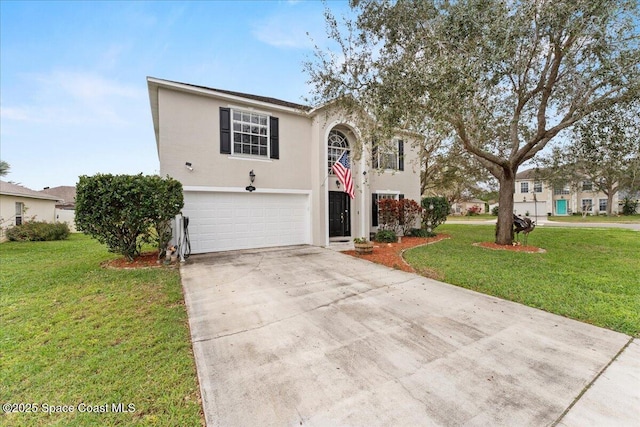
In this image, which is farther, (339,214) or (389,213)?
(389,213)

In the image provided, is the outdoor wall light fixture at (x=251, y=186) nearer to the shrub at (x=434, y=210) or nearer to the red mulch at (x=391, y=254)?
the red mulch at (x=391, y=254)

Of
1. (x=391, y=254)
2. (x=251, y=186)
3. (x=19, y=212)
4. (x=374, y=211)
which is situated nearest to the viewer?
(x=391, y=254)

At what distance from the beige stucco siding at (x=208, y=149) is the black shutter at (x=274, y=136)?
161mm

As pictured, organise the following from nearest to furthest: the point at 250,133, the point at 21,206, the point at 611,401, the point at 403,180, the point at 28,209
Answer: the point at 611,401 < the point at 250,133 < the point at 403,180 < the point at 21,206 < the point at 28,209

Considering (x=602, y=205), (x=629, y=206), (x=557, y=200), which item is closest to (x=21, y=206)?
(x=557, y=200)

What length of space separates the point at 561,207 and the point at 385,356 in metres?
48.8

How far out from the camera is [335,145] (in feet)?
37.3

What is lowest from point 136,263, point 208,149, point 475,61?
point 136,263

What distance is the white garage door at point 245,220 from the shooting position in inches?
349

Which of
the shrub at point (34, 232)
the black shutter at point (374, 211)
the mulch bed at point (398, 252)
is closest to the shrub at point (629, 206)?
the mulch bed at point (398, 252)

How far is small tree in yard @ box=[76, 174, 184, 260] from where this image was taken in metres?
6.72

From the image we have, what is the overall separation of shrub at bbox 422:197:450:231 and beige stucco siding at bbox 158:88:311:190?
6898 mm

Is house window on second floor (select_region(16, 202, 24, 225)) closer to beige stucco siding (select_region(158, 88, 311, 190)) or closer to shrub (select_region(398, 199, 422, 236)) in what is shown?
beige stucco siding (select_region(158, 88, 311, 190))

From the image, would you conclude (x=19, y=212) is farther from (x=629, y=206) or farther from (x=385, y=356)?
(x=629, y=206)
